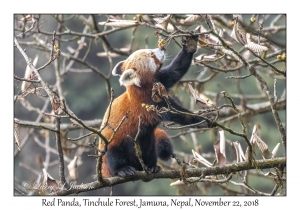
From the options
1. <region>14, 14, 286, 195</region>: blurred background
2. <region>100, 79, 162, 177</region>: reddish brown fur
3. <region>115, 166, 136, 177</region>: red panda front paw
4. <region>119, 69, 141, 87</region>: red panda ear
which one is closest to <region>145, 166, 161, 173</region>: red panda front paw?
<region>115, 166, 136, 177</region>: red panda front paw

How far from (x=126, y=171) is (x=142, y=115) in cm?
52

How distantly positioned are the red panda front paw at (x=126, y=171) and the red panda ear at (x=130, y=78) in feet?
2.49

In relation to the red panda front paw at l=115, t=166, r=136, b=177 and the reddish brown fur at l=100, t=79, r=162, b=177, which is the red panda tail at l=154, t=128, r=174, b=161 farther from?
the red panda front paw at l=115, t=166, r=136, b=177

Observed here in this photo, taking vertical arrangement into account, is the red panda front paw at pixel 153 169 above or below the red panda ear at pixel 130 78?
below

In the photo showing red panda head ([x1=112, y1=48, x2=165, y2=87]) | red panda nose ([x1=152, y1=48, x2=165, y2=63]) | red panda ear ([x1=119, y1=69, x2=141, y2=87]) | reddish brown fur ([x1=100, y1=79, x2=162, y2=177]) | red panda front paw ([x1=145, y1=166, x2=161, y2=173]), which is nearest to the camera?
red panda front paw ([x1=145, y1=166, x2=161, y2=173])

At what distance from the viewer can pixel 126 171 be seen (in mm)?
4145

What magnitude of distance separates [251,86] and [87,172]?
438 cm

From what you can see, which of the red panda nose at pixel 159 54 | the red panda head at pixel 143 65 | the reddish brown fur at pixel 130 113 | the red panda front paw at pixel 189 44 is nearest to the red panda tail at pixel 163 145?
the reddish brown fur at pixel 130 113

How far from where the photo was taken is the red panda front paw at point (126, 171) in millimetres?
4105

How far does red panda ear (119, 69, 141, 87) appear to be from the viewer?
4.41 metres

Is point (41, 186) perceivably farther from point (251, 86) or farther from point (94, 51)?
point (251, 86)

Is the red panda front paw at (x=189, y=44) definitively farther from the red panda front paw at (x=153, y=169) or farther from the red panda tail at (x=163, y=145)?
the red panda front paw at (x=153, y=169)

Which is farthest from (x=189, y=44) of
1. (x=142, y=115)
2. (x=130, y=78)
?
(x=142, y=115)
